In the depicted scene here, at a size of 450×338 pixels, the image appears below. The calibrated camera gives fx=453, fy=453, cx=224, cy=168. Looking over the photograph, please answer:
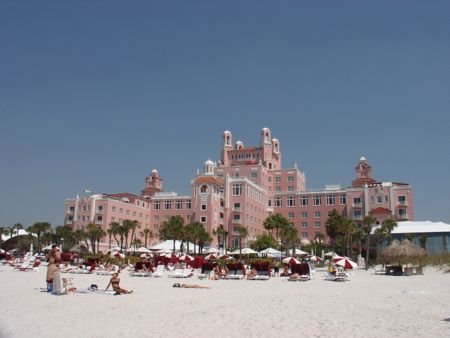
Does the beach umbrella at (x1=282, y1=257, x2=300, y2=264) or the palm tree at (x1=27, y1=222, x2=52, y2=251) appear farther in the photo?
the palm tree at (x1=27, y1=222, x2=52, y2=251)

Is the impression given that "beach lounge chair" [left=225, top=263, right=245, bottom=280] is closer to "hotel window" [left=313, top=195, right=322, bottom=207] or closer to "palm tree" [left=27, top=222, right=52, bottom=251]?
"palm tree" [left=27, top=222, right=52, bottom=251]

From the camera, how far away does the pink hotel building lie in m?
80.8

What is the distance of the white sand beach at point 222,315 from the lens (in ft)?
34.6

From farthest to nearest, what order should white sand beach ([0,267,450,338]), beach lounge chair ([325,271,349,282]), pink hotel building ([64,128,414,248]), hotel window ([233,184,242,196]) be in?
hotel window ([233,184,242,196])
pink hotel building ([64,128,414,248])
beach lounge chair ([325,271,349,282])
white sand beach ([0,267,450,338])

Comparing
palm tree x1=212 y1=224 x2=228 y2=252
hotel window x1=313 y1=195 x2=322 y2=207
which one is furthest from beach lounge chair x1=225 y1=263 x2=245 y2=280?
hotel window x1=313 y1=195 x2=322 y2=207

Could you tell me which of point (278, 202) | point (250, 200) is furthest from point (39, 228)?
point (278, 202)

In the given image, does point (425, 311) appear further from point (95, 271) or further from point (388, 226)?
point (388, 226)

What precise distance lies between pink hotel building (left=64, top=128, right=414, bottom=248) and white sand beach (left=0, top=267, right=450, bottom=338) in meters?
61.4

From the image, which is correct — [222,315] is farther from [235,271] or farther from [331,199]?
[331,199]

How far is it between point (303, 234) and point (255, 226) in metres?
10.6

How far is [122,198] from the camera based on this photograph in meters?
91.6

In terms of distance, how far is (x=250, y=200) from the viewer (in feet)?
274

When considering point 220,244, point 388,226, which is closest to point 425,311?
point 388,226

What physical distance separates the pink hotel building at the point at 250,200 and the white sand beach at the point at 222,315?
61.4 metres
